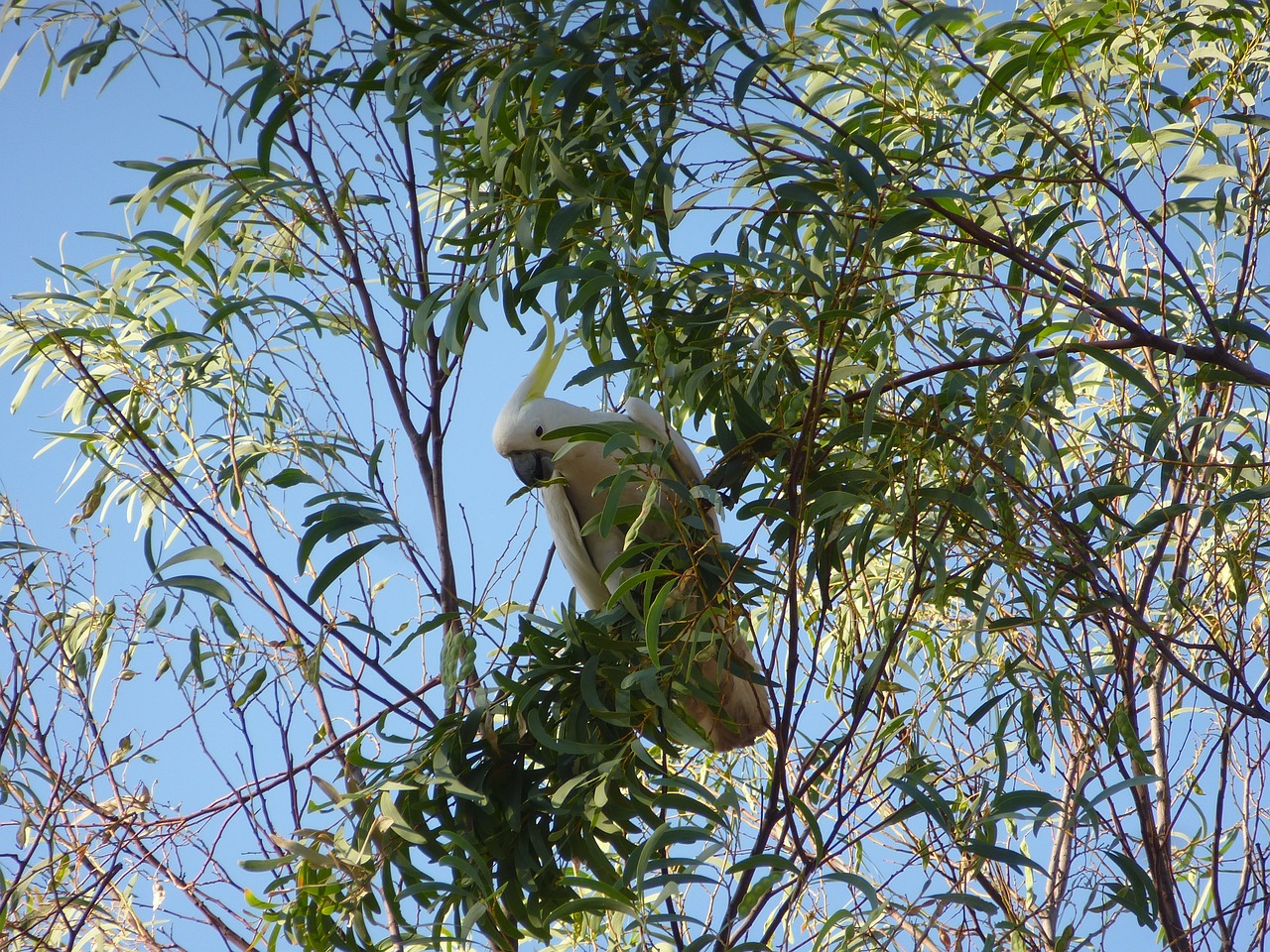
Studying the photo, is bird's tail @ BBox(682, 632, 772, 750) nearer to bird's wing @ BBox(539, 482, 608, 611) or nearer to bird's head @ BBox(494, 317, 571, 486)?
bird's wing @ BBox(539, 482, 608, 611)

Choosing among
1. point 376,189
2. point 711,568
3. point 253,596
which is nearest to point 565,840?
point 711,568

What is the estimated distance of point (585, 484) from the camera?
1.87 m

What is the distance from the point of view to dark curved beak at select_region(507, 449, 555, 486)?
5.84 feet

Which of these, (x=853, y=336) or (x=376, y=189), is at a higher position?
(x=376, y=189)

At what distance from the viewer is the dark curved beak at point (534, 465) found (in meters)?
1.78

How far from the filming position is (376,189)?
1.72 m

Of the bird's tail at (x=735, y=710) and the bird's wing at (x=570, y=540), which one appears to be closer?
the bird's tail at (x=735, y=710)

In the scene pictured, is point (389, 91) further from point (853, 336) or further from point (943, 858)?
point (943, 858)

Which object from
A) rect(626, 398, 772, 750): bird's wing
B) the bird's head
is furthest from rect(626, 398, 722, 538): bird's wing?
the bird's head

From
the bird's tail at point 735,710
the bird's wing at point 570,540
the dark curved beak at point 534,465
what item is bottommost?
the bird's tail at point 735,710

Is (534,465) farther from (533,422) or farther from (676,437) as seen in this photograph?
(676,437)

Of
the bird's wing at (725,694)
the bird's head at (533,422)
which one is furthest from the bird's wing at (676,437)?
the bird's head at (533,422)

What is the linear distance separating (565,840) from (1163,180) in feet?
3.99

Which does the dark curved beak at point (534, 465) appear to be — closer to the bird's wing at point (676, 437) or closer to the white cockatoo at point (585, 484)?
the white cockatoo at point (585, 484)
